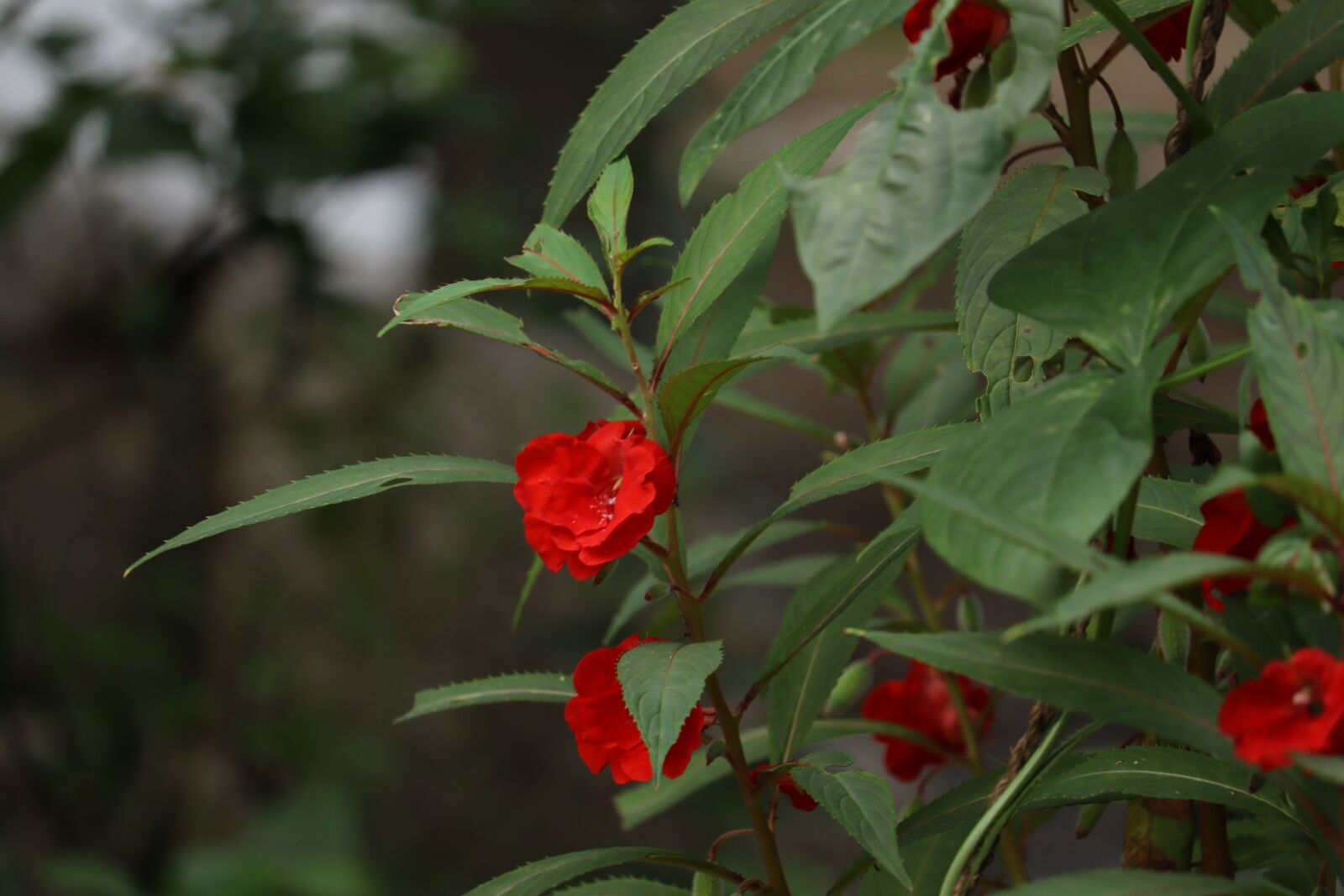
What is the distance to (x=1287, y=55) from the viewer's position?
0.42 meters

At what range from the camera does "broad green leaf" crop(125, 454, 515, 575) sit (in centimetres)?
40

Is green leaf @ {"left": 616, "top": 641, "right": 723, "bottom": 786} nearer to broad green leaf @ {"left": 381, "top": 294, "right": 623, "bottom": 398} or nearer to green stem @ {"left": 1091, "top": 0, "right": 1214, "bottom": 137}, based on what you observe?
broad green leaf @ {"left": 381, "top": 294, "right": 623, "bottom": 398}

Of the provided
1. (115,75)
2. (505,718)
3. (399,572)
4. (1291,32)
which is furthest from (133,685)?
(1291,32)

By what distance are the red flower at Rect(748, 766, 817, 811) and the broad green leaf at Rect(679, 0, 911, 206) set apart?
0.77 feet

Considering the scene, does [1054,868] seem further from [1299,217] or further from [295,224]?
[1299,217]

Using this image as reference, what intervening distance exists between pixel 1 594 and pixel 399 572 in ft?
2.50

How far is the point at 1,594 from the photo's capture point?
167cm

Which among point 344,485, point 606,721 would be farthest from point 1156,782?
point 344,485

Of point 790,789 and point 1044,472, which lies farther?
point 790,789

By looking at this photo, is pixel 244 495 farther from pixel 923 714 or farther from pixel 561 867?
pixel 561 867

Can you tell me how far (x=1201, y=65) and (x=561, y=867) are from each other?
0.37 m

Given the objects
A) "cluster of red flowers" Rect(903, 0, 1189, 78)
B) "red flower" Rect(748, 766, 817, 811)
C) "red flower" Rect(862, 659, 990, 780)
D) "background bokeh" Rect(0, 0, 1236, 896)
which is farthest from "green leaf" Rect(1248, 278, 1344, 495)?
"background bokeh" Rect(0, 0, 1236, 896)

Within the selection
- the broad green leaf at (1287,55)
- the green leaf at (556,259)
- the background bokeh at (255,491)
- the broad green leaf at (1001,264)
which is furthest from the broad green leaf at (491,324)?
the background bokeh at (255,491)

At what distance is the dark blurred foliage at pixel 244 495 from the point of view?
1.71 m
